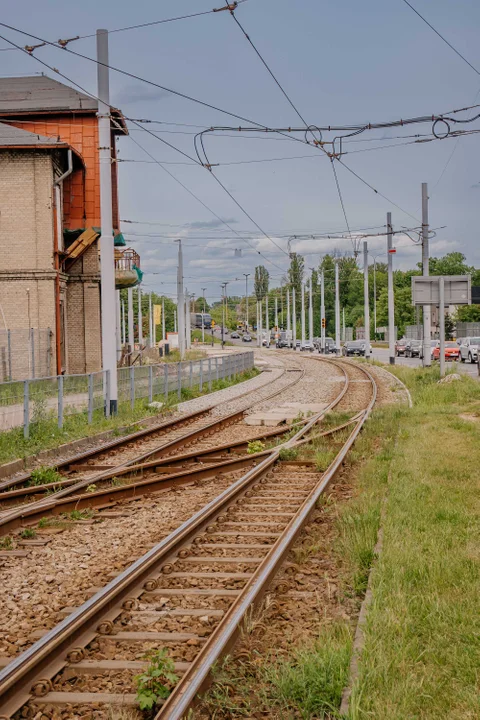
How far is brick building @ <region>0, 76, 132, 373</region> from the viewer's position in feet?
116

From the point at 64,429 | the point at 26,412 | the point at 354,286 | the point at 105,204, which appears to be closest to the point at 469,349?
the point at 105,204

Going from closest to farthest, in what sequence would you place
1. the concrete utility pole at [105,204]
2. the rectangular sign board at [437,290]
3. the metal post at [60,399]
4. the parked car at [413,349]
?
the metal post at [60,399] → the concrete utility pole at [105,204] → the rectangular sign board at [437,290] → the parked car at [413,349]

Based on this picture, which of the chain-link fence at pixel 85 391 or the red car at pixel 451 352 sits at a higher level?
the chain-link fence at pixel 85 391

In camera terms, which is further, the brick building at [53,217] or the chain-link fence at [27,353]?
the brick building at [53,217]

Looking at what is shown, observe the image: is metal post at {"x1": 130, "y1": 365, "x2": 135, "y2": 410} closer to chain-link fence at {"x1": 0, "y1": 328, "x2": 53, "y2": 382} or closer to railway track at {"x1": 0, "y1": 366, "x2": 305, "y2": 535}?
railway track at {"x1": 0, "y1": 366, "x2": 305, "y2": 535}

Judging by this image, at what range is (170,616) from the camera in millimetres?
6320

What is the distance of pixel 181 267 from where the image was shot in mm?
59781

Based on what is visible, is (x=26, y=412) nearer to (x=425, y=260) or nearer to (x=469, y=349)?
(x=425, y=260)

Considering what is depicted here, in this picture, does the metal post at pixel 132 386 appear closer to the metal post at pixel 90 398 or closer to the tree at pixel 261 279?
the metal post at pixel 90 398

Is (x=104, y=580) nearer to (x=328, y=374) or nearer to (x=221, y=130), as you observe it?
(x=221, y=130)

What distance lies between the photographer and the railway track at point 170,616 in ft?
16.1

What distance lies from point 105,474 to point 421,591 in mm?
7259

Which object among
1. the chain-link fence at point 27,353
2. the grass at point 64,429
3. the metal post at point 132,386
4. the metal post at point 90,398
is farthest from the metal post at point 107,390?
the chain-link fence at point 27,353

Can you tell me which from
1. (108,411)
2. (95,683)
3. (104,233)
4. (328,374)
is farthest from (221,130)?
(328,374)
